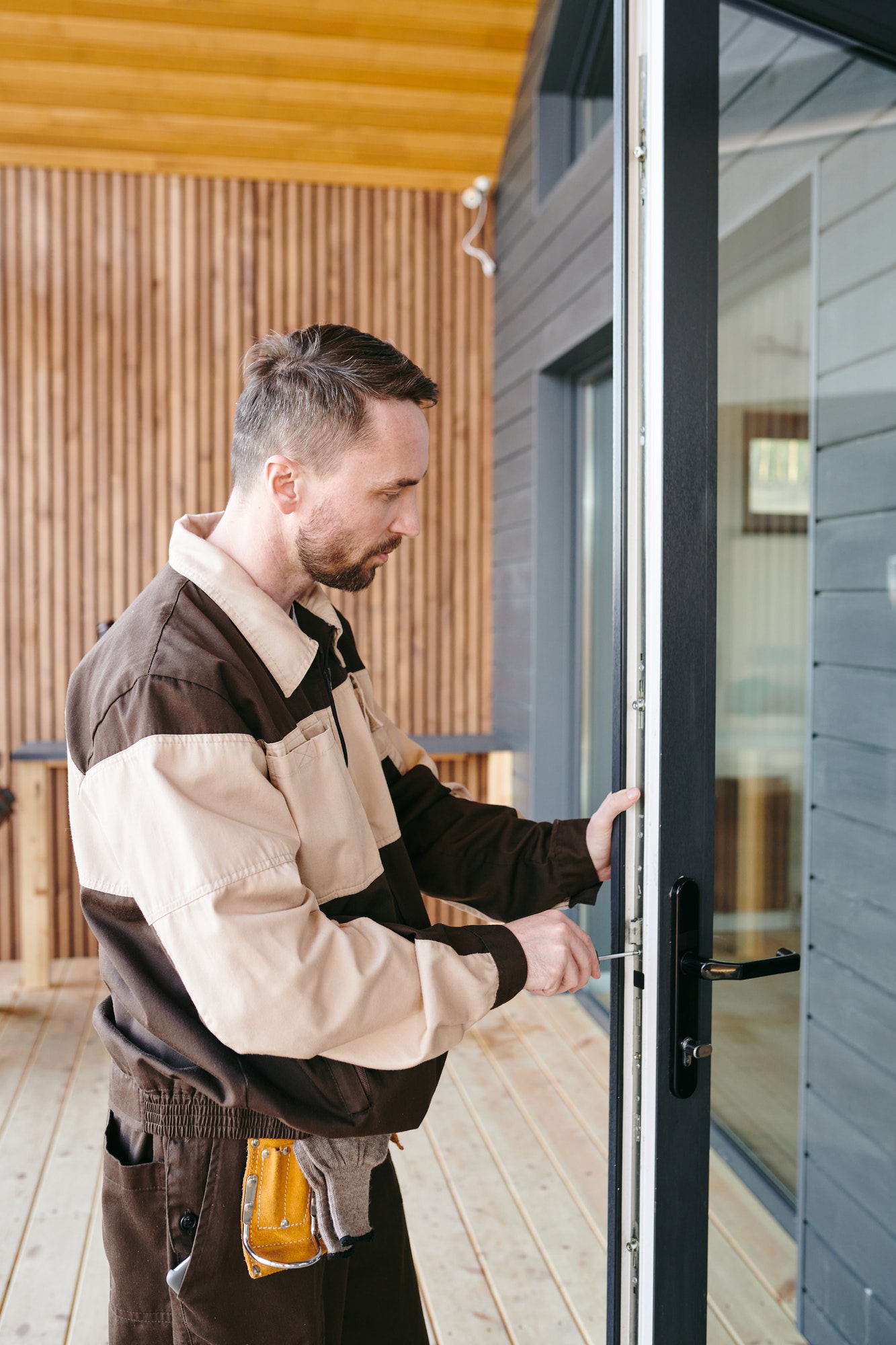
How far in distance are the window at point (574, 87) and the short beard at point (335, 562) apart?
277cm

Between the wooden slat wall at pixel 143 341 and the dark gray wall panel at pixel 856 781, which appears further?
the wooden slat wall at pixel 143 341

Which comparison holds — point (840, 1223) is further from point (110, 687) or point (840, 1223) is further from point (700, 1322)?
point (110, 687)

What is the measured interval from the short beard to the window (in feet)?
9.09

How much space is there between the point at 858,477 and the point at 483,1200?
208cm

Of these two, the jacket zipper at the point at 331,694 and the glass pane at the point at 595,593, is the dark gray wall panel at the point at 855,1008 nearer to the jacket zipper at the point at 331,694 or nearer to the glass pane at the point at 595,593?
the jacket zipper at the point at 331,694

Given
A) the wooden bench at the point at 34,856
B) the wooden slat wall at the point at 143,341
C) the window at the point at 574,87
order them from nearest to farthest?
the window at the point at 574,87, the wooden bench at the point at 34,856, the wooden slat wall at the point at 143,341

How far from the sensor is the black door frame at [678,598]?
1.19 metres

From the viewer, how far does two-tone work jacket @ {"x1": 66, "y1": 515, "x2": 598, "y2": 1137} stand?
3.71ft

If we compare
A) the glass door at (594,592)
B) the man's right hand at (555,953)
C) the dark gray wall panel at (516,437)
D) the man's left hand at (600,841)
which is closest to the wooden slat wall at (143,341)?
the dark gray wall panel at (516,437)

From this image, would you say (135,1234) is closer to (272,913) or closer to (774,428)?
(272,913)

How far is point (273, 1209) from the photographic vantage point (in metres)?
1.31

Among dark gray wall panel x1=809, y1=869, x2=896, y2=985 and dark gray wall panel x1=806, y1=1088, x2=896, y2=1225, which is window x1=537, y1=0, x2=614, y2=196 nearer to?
dark gray wall panel x1=809, y1=869, x2=896, y2=985

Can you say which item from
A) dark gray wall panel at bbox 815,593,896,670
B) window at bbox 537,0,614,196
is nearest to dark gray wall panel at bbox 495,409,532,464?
window at bbox 537,0,614,196

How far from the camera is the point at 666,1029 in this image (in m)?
1.23
